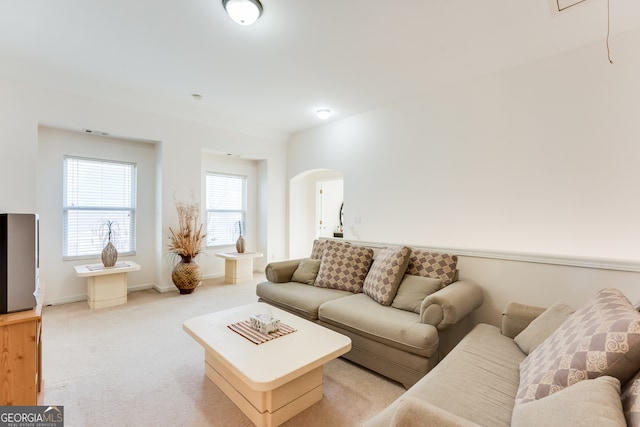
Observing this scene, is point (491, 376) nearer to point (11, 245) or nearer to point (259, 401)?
point (259, 401)

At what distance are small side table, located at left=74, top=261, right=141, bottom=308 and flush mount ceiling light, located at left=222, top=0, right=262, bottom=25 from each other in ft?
11.1

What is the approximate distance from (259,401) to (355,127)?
13.6 ft

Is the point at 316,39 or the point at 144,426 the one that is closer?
the point at 144,426

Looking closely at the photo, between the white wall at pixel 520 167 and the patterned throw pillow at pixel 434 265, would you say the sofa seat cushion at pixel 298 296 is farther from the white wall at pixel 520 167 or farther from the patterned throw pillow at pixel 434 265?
the white wall at pixel 520 167

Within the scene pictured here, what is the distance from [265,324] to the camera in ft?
6.70

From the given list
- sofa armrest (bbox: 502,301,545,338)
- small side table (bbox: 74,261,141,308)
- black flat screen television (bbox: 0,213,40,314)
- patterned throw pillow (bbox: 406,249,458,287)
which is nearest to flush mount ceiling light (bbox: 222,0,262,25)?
black flat screen television (bbox: 0,213,40,314)

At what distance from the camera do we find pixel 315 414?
182 cm

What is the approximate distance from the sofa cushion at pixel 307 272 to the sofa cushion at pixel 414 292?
1.04 meters

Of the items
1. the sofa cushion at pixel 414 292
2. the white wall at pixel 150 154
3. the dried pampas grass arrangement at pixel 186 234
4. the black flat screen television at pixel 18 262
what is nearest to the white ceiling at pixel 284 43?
the white wall at pixel 150 154

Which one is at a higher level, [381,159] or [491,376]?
[381,159]

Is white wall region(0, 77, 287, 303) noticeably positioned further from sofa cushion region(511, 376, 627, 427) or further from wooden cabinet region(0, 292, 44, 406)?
sofa cushion region(511, 376, 627, 427)

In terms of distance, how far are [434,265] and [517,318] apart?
801 mm

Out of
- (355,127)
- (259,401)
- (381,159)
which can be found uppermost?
(355,127)

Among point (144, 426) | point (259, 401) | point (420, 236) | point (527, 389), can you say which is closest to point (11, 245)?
point (144, 426)
